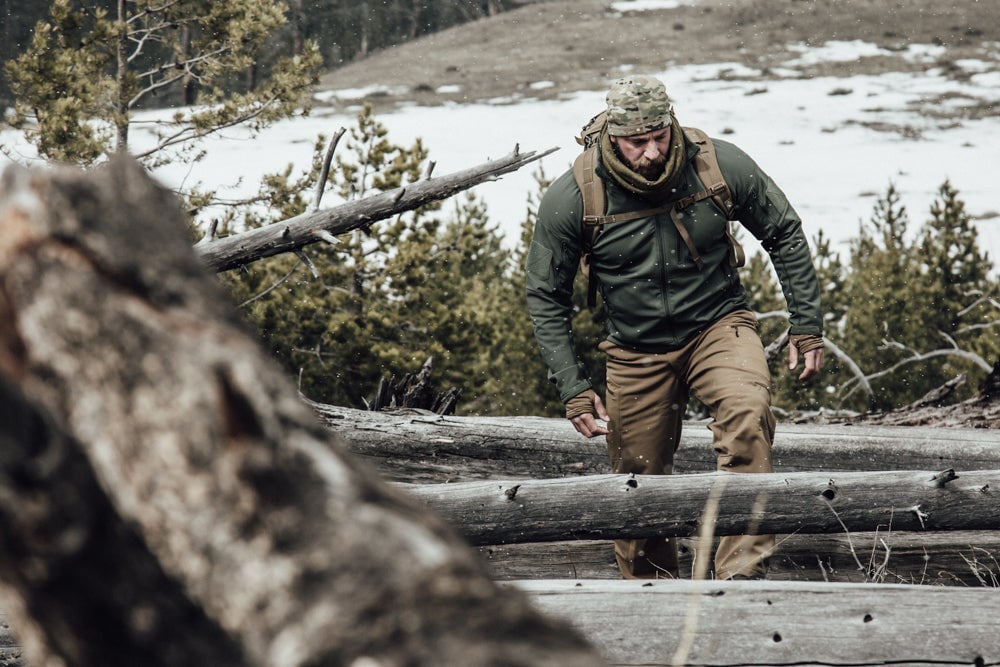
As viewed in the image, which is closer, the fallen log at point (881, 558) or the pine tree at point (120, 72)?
the fallen log at point (881, 558)

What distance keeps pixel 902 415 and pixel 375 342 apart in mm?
5363

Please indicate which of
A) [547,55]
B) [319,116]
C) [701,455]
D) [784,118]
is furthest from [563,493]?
[547,55]

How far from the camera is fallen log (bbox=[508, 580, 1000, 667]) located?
2832mm

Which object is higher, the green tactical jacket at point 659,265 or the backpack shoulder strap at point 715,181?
the backpack shoulder strap at point 715,181

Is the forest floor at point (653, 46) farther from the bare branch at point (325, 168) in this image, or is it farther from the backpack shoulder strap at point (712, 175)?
the backpack shoulder strap at point (712, 175)

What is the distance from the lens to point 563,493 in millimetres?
3996

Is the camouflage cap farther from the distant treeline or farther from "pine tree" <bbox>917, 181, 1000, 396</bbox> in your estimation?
the distant treeline

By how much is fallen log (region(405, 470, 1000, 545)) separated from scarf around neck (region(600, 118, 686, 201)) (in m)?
1.16

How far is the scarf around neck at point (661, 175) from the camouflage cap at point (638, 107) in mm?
80

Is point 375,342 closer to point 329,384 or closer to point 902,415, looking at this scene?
point 329,384

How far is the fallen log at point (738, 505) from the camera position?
3871 millimetres

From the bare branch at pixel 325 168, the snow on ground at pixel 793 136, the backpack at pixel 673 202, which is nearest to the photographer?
the backpack at pixel 673 202

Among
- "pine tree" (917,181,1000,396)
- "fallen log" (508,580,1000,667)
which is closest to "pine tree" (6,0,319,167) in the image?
"pine tree" (917,181,1000,396)

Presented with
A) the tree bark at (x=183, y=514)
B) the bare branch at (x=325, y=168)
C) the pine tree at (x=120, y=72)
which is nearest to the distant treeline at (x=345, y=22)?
the pine tree at (x=120, y=72)
